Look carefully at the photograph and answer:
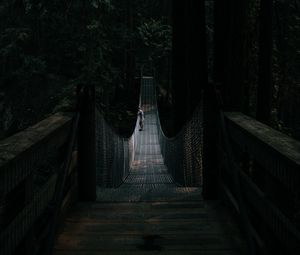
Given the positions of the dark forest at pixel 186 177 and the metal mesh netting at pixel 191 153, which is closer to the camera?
the dark forest at pixel 186 177

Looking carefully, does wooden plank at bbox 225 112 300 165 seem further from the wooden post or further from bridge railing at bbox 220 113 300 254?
the wooden post

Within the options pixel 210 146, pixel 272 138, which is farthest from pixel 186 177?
pixel 272 138

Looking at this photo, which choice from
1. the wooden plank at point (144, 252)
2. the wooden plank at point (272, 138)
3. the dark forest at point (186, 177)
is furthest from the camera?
the wooden plank at point (144, 252)

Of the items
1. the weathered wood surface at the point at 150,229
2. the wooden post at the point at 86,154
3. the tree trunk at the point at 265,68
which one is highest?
the tree trunk at the point at 265,68

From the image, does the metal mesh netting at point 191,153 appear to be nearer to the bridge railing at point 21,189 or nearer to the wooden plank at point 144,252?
the wooden plank at point 144,252

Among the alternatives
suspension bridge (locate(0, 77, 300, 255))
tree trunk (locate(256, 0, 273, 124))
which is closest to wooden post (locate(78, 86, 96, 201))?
suspension bridge (locate(0, 77, 300, 255))

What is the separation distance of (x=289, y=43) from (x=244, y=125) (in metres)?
15.7

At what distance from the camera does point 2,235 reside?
1.91 m

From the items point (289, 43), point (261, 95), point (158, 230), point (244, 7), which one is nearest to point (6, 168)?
point (158, 230)

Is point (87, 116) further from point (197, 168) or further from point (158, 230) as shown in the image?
point (197, 168)

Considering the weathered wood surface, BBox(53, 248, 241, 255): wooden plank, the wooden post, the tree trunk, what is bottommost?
BBox(53, 248, 241, 255): wooden plank

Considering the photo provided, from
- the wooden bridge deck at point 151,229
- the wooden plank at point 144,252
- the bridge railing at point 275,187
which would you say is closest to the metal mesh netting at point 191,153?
the wooden bridge deck at point 151,229

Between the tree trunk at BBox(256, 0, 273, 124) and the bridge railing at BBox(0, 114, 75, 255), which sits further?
the tree trunk at BBox(256, 0, 273, 124)

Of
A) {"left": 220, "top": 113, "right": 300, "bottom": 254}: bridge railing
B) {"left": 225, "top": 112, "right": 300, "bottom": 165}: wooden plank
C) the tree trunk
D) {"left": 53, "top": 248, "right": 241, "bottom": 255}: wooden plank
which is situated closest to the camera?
{"left": 220, "top": 113, "right": 300, "bottom": 254}: bridge railing
